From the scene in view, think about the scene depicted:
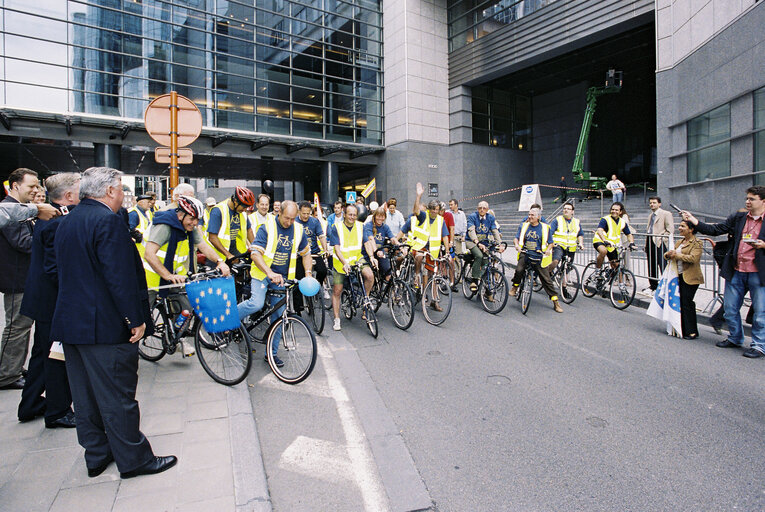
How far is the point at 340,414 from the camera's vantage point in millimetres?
4125

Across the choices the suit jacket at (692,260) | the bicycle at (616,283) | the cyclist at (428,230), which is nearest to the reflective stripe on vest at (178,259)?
the cyclist at (428,230)

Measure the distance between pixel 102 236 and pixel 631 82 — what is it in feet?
116

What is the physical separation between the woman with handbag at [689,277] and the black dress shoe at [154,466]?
6.61 meters

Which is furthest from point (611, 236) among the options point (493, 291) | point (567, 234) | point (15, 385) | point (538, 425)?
point (15, 385)

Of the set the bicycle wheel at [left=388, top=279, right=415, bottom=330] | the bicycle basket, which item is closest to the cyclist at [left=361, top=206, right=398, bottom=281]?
the bicycle wheel at [left=388, top=279, right=415, bottom=330]

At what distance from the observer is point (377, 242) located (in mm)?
7898

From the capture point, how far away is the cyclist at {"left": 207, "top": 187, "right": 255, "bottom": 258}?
236 inches

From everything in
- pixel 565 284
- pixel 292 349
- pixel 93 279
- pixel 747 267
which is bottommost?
pixel 292 349

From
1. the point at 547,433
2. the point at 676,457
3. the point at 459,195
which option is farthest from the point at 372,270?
the point at 459,195

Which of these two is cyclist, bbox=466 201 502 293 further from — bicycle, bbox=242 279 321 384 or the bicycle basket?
the bicycle basket

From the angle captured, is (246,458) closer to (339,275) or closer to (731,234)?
(339,275)

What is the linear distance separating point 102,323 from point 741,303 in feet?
23.6

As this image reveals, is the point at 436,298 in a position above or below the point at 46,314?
below

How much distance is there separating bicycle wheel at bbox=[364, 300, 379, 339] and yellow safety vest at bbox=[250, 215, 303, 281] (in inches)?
62.8
